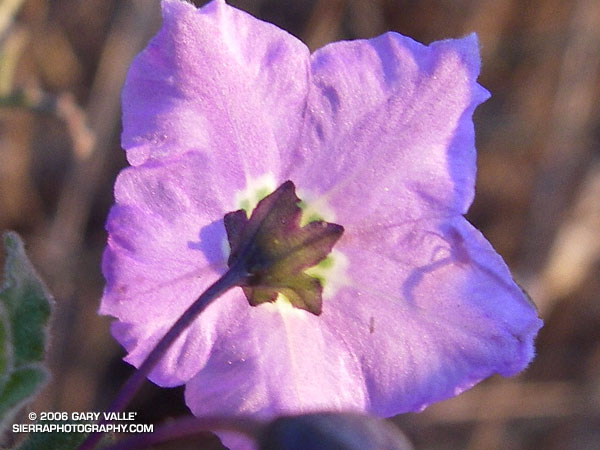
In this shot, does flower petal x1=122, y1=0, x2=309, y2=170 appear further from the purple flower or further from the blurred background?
the blurred background

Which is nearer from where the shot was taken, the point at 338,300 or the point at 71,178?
the point at 338,300

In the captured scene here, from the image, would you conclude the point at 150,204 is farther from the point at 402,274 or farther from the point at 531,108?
the point at 531,108

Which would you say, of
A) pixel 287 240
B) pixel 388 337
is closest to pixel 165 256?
pixel 287 240

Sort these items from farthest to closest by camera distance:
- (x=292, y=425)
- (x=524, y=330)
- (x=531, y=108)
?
(x=531, y=108), (x=524, y=330), (x=292, y=425)

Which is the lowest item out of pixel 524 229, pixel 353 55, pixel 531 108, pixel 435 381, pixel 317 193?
pixel 524 229

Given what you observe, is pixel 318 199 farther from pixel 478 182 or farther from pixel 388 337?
pixel 478 182

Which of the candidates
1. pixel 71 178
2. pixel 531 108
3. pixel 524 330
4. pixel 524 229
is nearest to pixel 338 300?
pixel 524 330
